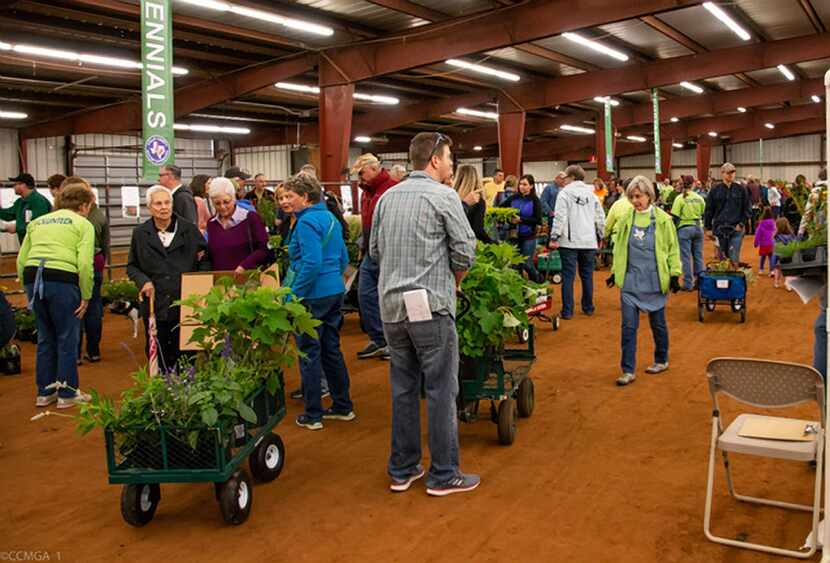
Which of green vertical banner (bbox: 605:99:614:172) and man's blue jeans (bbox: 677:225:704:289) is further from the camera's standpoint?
green vertical banner (bbox: 605:99:614:172)

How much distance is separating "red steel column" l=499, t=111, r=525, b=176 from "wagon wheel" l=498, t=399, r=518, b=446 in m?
16.7

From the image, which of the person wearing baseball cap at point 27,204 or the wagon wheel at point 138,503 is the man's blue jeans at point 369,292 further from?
the person wearing baseball cap at point 27,204

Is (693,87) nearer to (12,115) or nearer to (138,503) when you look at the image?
(12,115)

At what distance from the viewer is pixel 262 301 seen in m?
4.11

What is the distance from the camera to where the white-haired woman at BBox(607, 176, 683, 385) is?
626cm

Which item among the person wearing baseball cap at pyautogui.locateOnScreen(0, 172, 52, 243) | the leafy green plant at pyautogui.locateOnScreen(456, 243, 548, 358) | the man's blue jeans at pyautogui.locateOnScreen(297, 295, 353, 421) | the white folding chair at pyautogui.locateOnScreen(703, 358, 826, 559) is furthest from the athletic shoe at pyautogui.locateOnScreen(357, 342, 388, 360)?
the white folding chair at pyautogui.locateOnScreen(703, 358, 826, 559)

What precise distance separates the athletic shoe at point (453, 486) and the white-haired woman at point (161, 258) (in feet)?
7.58

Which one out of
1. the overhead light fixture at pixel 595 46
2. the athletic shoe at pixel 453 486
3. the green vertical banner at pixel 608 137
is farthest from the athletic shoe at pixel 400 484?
the green vertical banner at pixel 608 137

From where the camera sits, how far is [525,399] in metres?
5.51

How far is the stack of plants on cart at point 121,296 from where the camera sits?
366 inches

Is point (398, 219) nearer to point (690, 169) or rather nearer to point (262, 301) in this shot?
point (262, 301)

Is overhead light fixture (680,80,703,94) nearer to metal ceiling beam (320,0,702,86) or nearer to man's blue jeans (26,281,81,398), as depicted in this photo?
metal ceiling beam (320,0,702,86)

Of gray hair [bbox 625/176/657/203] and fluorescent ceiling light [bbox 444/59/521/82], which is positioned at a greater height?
fluorescent ceiling light [bbox 444/59/521/82]

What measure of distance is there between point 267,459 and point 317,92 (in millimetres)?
16451
